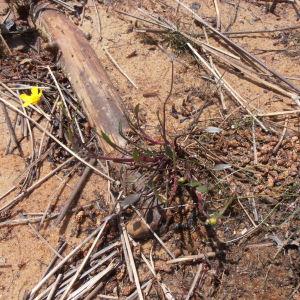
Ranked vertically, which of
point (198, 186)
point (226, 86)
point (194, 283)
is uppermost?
point (226, 86)

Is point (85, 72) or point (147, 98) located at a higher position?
point (85, 72)

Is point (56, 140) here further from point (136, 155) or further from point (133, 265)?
point (133, 265)

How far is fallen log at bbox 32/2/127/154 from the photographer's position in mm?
2982

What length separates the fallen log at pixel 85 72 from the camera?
2.98 meters

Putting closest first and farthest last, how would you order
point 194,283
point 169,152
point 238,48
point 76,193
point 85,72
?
point 194,283 → point 169,152 → point 76,193 → point 85,72 → point 238,48

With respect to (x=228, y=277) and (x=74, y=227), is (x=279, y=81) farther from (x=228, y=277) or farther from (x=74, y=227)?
(x=74, y=227)

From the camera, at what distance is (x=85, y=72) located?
10.6 feet

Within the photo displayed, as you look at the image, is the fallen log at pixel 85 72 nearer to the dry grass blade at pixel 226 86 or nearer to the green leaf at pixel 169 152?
the green leaf at pixel 169 152

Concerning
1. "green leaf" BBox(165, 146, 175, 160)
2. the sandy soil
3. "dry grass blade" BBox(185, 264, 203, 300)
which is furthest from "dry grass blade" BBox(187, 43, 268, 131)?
"dry grass blade" BBox(185, 264, 203, 300)

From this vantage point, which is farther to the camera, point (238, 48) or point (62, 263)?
point (238, 48)

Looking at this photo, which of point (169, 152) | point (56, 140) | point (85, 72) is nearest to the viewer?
point (169, 152)

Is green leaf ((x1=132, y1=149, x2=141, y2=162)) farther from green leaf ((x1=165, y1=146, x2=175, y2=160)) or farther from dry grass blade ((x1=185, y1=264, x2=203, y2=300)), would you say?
dry grass blade ((x1=185, y1=264, x2=203, y2=300))

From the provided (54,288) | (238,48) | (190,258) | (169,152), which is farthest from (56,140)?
(238,48)

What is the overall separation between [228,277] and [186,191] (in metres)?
0.55
